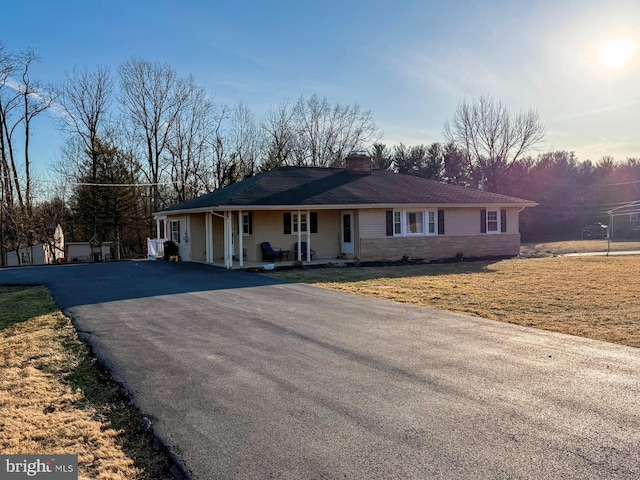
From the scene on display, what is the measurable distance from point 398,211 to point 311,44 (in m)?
7.53

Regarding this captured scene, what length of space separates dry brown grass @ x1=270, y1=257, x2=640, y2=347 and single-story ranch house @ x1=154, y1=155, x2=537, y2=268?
2120 mm

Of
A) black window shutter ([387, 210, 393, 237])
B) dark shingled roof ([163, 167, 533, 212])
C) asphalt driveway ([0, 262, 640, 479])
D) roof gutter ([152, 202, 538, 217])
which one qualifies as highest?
dark shingled roof ([163, 167, 533, 212])

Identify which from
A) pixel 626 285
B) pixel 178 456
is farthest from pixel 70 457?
pixel 626 285

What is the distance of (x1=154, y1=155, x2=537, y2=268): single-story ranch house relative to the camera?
19.0 m

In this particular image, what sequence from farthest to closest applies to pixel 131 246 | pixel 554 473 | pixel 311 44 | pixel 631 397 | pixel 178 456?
pixel 131 246 < pixel 311 44 < pixel 631 397 < pixel 178 456 < pixel 554 473

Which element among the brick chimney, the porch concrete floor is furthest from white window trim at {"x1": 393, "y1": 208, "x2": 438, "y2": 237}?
the brick chimney

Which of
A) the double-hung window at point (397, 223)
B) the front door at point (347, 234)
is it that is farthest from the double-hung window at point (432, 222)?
the front door at point (347, 234)

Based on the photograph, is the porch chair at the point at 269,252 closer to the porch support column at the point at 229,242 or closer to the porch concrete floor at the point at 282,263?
the porch concrete floor at the point at 282,263

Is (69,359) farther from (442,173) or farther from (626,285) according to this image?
(442,173)

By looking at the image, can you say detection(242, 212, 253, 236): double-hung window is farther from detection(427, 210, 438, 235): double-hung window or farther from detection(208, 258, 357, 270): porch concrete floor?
detection(427, 210, 438, 235): double-hung window

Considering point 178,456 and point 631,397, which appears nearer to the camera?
point 178,456

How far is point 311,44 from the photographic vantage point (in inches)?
726

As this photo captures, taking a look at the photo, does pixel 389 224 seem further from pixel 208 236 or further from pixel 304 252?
pixel 208 236

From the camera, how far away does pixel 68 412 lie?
14.1 ft
